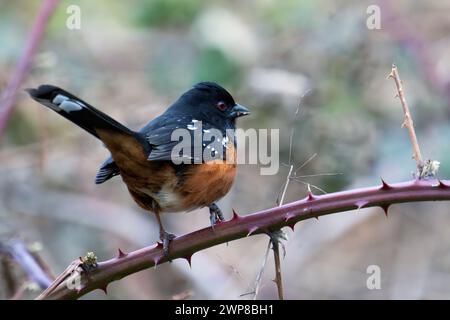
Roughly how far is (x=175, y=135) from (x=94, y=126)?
0.49 metres

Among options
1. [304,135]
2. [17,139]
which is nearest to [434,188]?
[304,135]

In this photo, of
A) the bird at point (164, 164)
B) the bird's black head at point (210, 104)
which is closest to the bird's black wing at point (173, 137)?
the bird at point (164, 164)

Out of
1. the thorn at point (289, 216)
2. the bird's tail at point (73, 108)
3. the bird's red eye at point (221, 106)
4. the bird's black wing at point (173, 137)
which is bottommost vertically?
the thorn at point (289, 216)

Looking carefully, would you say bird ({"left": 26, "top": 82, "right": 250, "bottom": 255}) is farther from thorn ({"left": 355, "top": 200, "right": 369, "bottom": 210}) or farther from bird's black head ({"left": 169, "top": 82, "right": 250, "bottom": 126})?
thorn ({"left": 355, "top": 200, "right": 369, "bottom": 210})

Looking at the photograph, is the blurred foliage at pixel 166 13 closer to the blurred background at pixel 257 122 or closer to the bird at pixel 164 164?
the blurred background at pixel 257 122

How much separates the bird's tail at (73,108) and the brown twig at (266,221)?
440 millimetres

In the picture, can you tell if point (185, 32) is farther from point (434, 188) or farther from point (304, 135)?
point (434, 188)

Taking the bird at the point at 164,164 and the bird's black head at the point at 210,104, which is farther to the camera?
the bird's black head at the point at 210,104

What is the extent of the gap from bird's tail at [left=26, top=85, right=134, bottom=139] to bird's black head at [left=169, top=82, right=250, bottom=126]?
813mm

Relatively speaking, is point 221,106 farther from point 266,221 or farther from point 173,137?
point 266,221

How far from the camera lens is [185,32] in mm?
3848

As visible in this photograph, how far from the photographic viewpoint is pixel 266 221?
1592mm

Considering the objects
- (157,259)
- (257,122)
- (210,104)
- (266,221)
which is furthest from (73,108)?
(257,122)

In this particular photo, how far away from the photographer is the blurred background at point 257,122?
3514 millimetres
